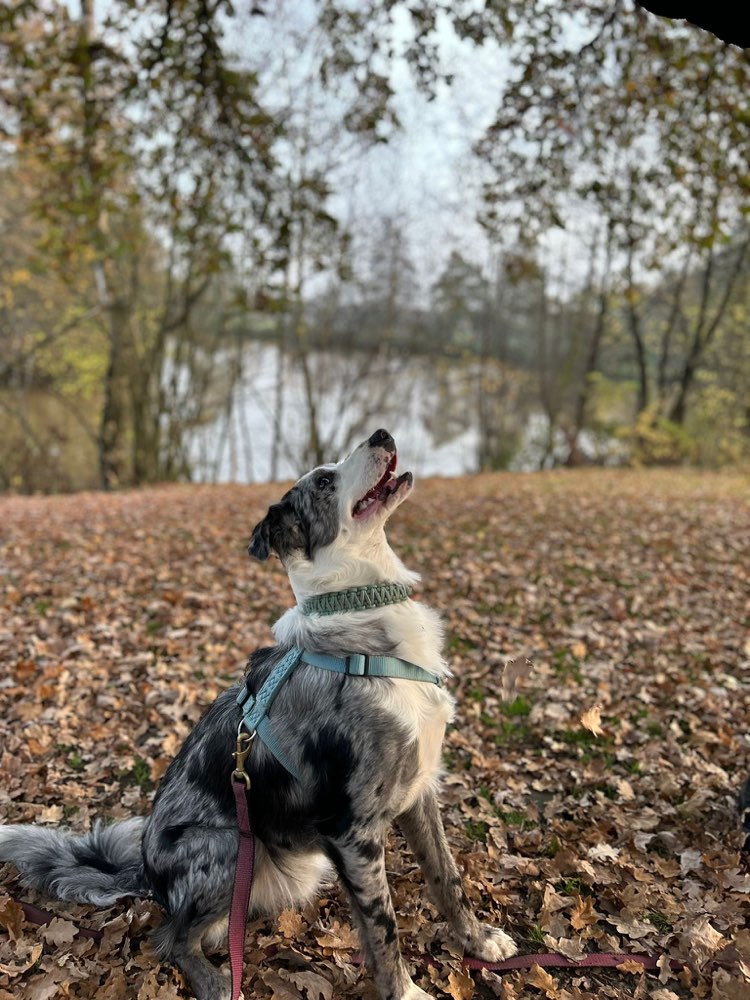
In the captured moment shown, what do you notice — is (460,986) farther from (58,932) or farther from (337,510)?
(337,510)

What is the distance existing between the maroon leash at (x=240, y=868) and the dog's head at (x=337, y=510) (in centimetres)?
88

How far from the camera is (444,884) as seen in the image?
3213mm

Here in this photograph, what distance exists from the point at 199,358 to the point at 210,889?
25.6 m

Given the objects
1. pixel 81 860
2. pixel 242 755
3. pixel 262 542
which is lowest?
pixel 81 860

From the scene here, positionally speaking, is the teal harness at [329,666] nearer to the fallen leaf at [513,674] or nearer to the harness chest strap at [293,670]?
the harness chest strap at [293,670]

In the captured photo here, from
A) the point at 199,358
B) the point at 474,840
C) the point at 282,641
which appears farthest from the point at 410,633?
the point at 199,358

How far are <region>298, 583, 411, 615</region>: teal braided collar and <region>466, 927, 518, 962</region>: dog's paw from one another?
1702 millimetres

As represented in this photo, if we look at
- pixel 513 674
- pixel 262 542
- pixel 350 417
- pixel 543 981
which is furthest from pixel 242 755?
pixel 350 417

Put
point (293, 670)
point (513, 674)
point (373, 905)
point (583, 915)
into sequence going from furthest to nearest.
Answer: point (513, 674)
point (583, 915)
point (293, 670)
point (373, 905)

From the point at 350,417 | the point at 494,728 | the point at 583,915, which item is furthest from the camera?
the point at 350,417

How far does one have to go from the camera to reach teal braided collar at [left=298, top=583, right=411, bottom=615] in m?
3.08

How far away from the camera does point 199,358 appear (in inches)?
1047

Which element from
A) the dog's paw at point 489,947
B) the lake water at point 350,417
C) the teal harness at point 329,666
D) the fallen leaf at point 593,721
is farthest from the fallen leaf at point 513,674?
the lake water at point 350,417

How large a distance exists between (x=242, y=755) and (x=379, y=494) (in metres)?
1.32
